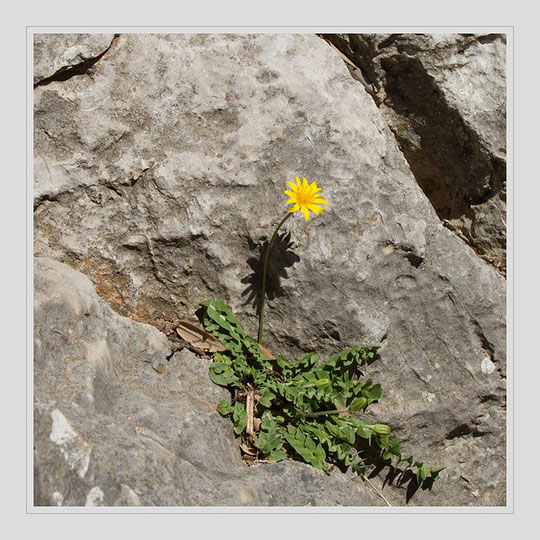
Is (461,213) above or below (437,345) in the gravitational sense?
above

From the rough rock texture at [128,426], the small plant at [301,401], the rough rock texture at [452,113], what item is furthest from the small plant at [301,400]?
the rough rock texture at [452,113]

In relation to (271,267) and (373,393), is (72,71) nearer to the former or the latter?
(271,267)

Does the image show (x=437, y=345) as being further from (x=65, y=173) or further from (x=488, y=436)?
(x=65, y=173)

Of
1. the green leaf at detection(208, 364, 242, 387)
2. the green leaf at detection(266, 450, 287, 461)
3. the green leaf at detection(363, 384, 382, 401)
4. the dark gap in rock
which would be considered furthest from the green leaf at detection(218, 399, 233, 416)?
the dark gap in rock

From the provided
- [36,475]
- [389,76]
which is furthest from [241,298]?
[389,76]

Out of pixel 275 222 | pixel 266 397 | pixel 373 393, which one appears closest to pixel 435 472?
pixel 373 393

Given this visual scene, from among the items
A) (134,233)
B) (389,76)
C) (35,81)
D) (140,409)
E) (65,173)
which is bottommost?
(140,409)
